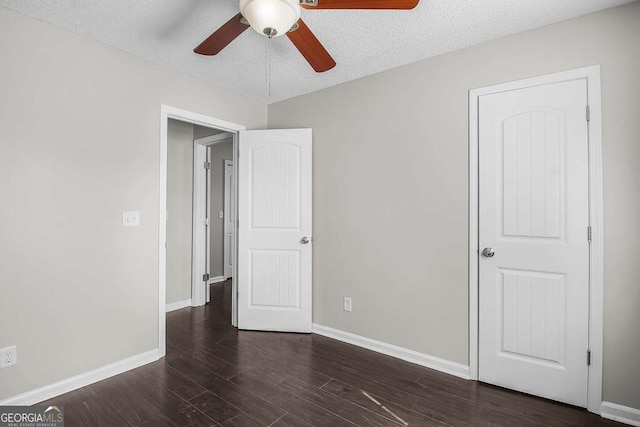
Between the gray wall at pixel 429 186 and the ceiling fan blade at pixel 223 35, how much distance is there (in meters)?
1.52

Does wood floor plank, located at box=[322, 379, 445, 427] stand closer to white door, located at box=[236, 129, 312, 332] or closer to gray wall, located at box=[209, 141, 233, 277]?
white door, located at box=[236, 129, 312, 332]

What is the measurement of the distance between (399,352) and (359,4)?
8.19 feet

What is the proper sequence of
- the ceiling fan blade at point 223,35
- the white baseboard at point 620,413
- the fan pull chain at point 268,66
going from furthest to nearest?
the fan pull chain at point 268,66 < the white baseboard at point 620,413 < the ceiling fan blade at point 223,35

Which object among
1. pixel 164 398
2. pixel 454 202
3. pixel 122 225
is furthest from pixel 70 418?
pixel 454 202

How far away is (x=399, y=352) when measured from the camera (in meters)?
2.63

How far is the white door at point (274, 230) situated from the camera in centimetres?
317

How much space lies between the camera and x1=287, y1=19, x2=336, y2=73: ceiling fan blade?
59.0 inches

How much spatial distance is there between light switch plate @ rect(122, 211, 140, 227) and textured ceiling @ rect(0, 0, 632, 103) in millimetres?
1266

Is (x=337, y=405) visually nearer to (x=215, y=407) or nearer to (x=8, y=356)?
(x=215, y=407)

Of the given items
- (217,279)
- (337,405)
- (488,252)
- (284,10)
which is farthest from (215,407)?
(217,279)

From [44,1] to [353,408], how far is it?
309cm

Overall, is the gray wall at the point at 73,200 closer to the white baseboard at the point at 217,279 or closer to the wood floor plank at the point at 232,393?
the wood floor plank at the point at 232,393

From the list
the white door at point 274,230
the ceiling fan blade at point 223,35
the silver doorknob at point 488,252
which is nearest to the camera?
the ceiling fan blade at point 223,35

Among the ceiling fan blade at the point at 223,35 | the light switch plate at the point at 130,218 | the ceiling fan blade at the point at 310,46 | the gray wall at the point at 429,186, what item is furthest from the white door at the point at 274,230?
the ceiling fan blade at the point at 223,35
